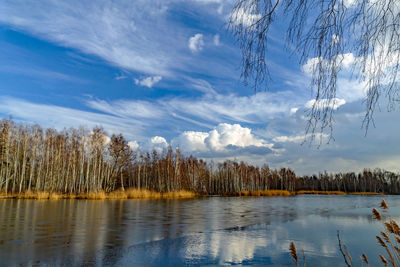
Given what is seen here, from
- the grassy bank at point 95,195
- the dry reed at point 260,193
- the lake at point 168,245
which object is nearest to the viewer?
the lake at point 168,245

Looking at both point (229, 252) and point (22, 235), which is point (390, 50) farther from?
point (22, 235)

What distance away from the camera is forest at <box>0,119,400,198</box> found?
38.5 metres

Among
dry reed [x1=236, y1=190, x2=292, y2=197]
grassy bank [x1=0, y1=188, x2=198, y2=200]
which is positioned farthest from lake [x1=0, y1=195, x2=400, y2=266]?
dry reed [x1=236, y1=190, x2=292, y2=197]

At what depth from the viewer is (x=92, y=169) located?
44844 millimetres

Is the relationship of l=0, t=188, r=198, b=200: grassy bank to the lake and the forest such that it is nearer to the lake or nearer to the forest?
the forest

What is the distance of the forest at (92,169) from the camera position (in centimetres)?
3847

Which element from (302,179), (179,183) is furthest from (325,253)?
(302,179)

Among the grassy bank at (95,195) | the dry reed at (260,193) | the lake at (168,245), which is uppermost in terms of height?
the lake at (168,245)

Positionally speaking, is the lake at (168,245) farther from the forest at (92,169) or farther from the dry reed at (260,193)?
the dry reed at (260,193)

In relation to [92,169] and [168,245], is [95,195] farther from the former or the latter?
[168,245]

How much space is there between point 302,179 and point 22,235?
11925cm

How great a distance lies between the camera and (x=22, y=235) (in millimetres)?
8922

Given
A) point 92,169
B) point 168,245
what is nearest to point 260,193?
point 92,169

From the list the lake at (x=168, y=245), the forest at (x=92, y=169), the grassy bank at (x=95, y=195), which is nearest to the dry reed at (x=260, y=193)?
the forest at (x=92, y=169)
